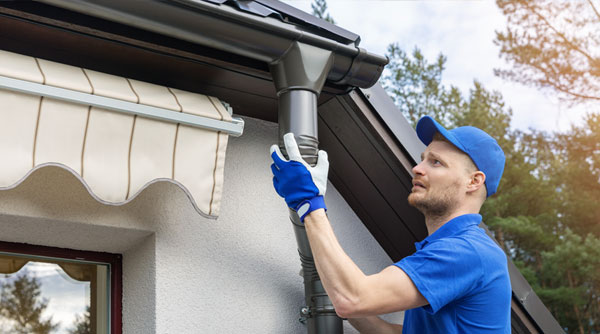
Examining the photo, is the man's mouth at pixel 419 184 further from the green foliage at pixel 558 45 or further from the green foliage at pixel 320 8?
the green foliage at pixel 320 8

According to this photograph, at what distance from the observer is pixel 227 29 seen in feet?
8.82

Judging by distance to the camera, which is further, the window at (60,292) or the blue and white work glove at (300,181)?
the window at (60,292)

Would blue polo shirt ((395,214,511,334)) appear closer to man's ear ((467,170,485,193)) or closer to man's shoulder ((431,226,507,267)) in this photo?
man's shoulder ((431,226,507,267))

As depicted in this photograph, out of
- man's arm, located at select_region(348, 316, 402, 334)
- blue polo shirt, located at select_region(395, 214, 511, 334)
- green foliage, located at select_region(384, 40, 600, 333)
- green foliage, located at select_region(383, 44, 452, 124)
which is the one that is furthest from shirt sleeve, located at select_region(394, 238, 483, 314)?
green foliage, located at select_region(383, 44, 452, 124)

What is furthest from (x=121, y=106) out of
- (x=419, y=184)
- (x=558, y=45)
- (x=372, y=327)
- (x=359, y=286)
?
(x=558, y=45)

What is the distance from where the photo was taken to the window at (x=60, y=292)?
10.1ft

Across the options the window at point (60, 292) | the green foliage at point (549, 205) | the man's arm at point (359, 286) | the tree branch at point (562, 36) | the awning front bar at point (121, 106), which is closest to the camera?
→ the man's arm at point (359, 286)

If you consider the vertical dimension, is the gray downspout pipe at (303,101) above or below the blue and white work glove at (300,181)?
above

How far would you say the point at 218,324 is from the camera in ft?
9.84

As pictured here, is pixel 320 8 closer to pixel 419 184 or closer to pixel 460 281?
pixel 419 184

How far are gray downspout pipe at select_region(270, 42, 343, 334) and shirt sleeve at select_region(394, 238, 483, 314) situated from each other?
0.67m

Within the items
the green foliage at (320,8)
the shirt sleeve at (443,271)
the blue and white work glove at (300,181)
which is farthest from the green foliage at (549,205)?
the blue and white work glove at (300,181)

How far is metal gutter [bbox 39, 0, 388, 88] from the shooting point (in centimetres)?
245

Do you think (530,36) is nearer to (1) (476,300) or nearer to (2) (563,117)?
(2) (563,117)
